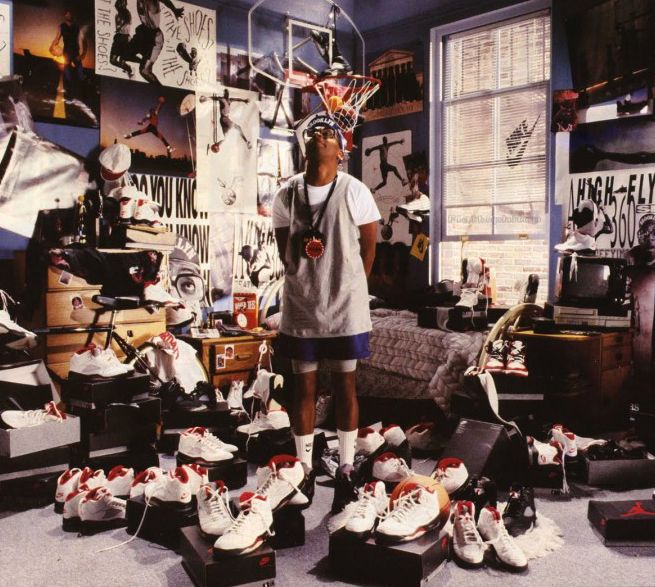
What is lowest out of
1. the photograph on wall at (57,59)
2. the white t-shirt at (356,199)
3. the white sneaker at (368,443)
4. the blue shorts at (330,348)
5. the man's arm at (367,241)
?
the white sneaker at (368,443)

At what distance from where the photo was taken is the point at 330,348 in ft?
9.65

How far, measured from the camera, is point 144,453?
3441mm

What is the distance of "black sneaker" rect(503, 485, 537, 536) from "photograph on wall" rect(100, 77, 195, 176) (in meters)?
3.49

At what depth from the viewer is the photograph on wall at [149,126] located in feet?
15.5

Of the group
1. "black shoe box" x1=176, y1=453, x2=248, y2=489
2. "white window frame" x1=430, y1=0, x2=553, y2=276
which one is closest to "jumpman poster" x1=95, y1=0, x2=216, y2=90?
"white window frame" x1=430, y1=0, x2=553, y2=276

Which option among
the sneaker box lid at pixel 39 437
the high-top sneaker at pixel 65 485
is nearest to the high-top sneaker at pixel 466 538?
the high-top sneaker at pixel 65 485

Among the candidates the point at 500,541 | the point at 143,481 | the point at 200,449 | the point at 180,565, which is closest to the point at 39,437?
the point at 143,481

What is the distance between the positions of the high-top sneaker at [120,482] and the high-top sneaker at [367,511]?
112 cm

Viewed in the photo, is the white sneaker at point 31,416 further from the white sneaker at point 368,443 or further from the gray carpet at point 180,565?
the white sneaker at point 368,443

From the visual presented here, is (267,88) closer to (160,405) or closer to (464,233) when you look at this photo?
(464,233)

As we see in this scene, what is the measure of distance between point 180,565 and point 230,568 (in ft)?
1.19

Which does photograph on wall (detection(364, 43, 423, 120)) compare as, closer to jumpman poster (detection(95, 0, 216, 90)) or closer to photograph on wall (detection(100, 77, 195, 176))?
jumpman poster (detection(95, 0, 216, 90))

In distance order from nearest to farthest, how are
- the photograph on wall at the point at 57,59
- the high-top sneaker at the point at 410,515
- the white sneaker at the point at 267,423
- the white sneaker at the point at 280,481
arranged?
the high-top sneaker at the point at 410,515 < the white sneaker at the point at 280,481 < the white sneaker at the point at 267,423 < the photograph on wall at the point at 57,59

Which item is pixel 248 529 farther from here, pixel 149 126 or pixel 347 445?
pixel 149 126
